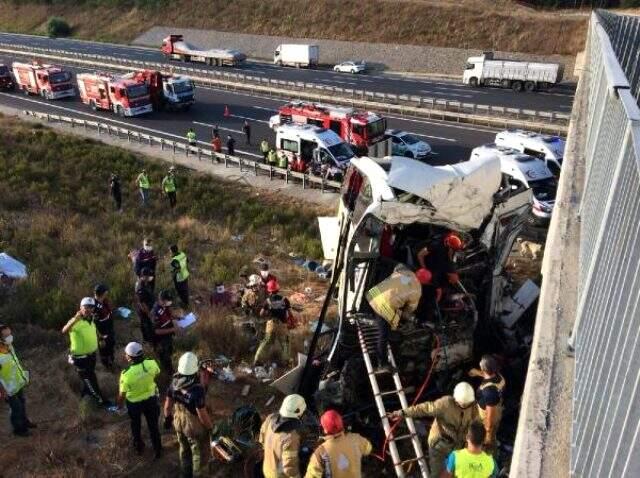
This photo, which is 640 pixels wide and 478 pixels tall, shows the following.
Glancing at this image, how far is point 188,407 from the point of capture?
6.77 m

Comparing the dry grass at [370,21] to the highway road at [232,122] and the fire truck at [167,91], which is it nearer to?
the highway road at [232,122]

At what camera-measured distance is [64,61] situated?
167 ft

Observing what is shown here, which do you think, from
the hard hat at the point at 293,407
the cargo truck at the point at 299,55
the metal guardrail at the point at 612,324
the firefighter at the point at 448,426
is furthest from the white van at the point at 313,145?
the cargo truck at the point at 299,55

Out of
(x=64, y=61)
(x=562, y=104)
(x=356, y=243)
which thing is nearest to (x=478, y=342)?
(x=356, y=243)

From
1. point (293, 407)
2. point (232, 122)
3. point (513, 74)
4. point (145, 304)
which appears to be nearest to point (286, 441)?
point (293, 407)

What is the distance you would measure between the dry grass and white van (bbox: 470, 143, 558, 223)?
3117cm

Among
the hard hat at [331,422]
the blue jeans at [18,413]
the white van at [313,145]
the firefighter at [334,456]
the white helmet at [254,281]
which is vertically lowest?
the white van at [313,145]

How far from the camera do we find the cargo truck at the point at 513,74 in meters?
35.9

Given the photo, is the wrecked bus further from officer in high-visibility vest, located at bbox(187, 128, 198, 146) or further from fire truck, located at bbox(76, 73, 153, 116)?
fire truck, located at bbox(76, 73, 153, 116)

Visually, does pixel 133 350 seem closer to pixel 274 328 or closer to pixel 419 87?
pixel 274 328

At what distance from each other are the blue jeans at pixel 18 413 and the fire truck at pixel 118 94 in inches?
1089

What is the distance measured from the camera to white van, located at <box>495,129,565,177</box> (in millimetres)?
19703

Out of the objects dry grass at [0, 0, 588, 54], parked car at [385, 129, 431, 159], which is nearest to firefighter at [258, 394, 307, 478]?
parked car at [385, 129, 431, 159]

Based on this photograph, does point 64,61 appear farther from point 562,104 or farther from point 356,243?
point 356,243
